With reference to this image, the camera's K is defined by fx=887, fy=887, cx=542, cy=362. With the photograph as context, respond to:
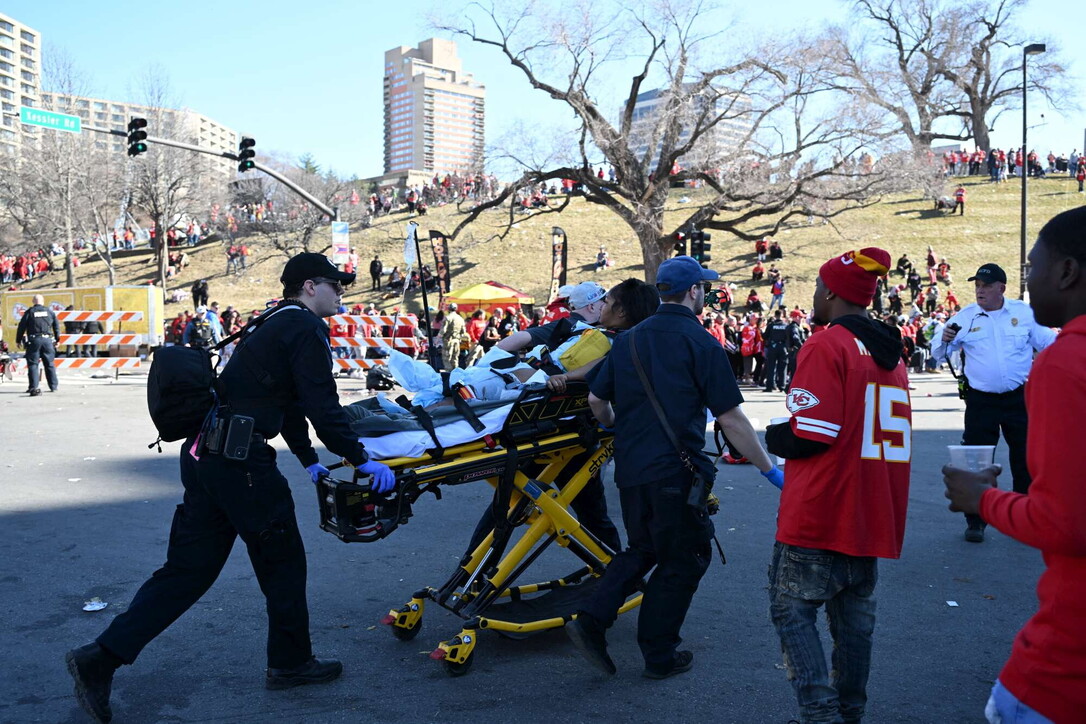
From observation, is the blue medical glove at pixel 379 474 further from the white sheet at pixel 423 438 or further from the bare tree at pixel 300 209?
the bare tree at pixel 300 209

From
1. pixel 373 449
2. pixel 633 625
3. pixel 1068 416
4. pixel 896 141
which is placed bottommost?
pixel 633 625

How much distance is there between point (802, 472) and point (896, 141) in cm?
2964

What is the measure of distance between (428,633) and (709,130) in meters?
28.8

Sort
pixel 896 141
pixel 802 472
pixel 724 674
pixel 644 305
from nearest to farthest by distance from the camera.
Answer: pixel 802 472, pixel 724 674, pixel 644 305, pixel 896 141

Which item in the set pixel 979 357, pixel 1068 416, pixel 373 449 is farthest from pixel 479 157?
pixel 1068 416

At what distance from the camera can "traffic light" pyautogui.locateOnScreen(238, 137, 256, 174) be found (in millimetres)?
22828

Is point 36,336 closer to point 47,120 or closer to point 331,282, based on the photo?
point 47,120

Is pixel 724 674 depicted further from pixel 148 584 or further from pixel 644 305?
pixel 148 584

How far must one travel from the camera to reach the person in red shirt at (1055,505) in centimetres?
185

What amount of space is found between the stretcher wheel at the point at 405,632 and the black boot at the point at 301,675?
21.3 inches

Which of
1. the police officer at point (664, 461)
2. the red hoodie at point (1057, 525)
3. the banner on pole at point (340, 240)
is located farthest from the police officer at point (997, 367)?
the banner on pole at point (340, 240)

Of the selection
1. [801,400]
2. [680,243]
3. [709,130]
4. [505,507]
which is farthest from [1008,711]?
[709,130]

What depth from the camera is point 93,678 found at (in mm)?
3775

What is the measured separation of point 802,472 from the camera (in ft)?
10.6
